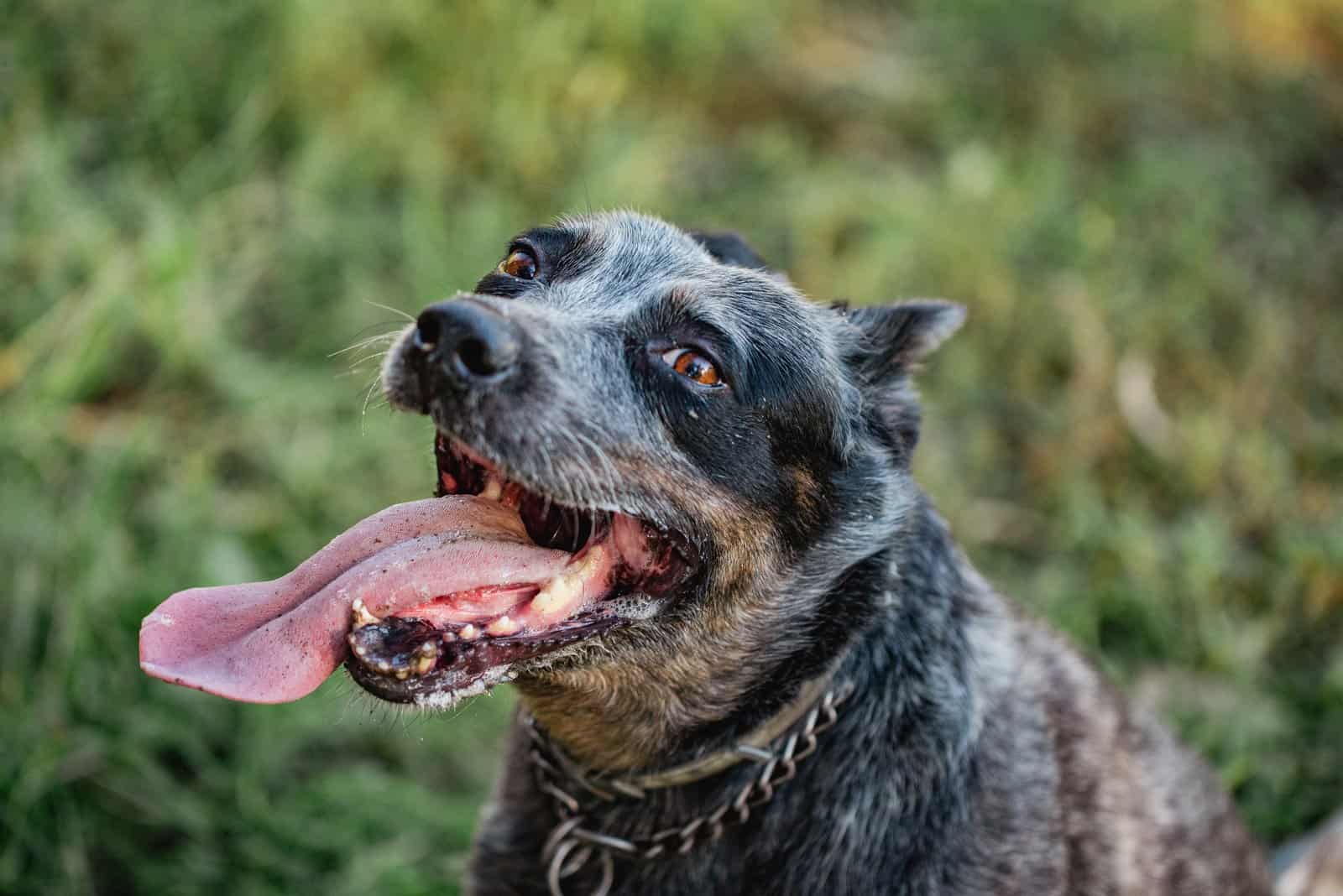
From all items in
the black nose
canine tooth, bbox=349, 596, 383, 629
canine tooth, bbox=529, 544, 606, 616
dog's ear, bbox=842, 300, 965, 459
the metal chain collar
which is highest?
the black nose

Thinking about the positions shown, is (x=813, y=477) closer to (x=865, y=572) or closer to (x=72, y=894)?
(x=865, y=572)

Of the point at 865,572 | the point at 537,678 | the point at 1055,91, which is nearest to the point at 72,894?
the point at 537,678

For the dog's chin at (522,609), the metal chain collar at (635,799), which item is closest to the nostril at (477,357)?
the dog's chin at (522,609)

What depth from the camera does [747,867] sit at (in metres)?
2.89

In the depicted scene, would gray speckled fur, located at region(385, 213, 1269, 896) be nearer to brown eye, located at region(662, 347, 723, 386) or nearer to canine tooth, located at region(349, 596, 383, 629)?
brown eye, located at region(662, 347, 723, 386)

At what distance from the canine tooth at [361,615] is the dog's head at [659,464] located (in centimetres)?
5

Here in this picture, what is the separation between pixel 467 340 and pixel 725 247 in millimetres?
1237

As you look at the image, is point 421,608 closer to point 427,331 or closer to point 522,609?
point 522,609

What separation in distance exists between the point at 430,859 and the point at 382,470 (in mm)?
1704

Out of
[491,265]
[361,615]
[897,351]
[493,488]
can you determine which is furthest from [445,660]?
[491,265]

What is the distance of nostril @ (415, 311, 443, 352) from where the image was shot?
2518 mm

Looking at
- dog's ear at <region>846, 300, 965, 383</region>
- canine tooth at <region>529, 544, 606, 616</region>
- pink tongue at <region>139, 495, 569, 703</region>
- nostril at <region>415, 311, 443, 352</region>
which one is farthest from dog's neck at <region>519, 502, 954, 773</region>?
nostril at <region>415, 311, 443, 352</region>

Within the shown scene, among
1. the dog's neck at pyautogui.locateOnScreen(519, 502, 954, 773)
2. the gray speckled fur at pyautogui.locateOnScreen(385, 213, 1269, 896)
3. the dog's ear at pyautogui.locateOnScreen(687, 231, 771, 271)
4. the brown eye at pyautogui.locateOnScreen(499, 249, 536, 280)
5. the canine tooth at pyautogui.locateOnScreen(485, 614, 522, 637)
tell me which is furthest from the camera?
the dog's ear at pyautogui.locateOnScreen(687, 231, 771, 271)

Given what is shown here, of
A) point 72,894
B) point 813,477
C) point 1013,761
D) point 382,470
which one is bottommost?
point 72,894
